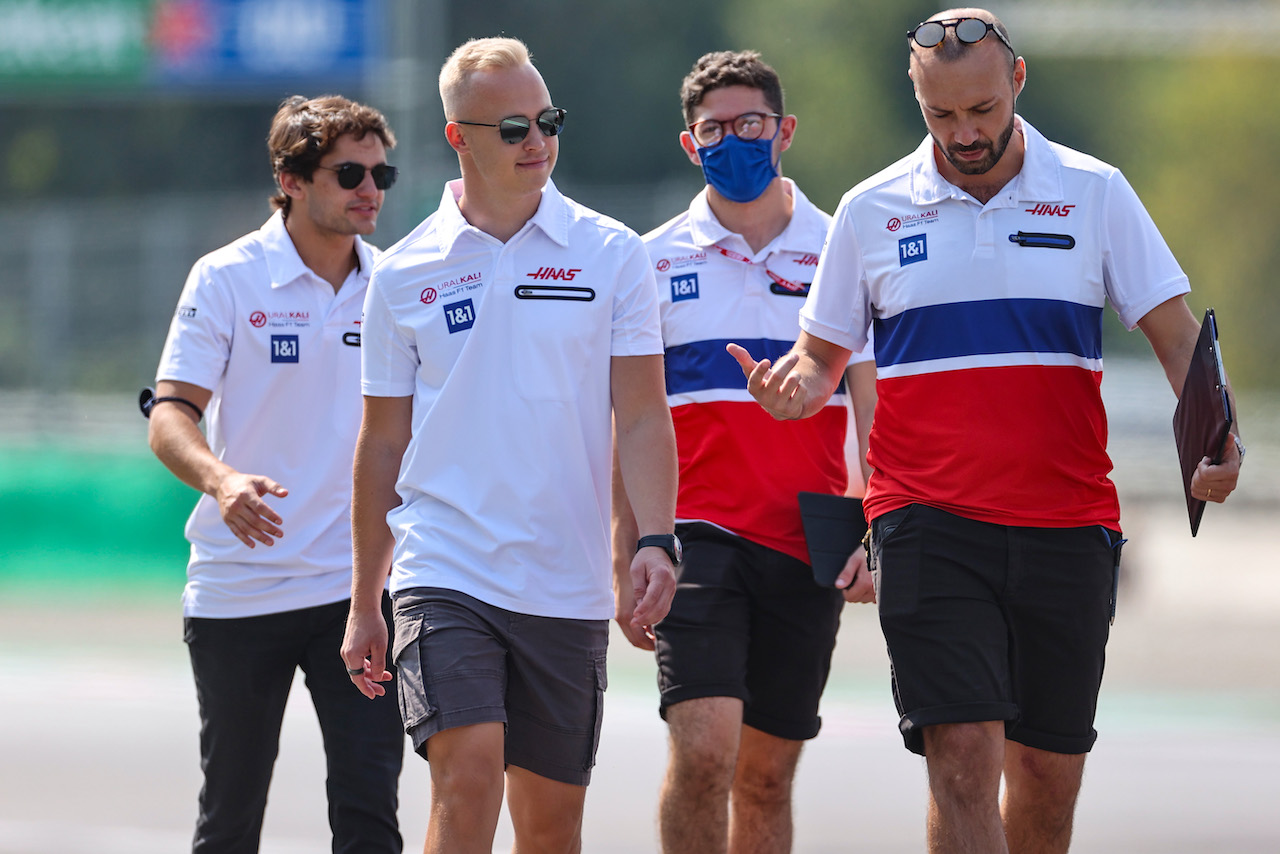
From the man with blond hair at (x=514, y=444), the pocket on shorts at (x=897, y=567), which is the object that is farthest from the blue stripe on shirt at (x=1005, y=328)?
the man with blond hair at (x=514, y=444)

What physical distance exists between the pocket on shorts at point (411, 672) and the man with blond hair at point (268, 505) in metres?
0.84

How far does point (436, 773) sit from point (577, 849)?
19.8 inches

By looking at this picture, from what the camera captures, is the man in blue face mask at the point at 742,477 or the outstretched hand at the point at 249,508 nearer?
the outstretched hand at the point at 249,508

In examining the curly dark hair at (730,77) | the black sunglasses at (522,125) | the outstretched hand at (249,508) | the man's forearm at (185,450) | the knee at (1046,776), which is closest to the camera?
the black sunglasses at (522,125)

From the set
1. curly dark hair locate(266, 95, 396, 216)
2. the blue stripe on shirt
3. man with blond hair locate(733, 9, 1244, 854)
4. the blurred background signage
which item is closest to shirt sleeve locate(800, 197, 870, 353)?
man with blond hair locate(733, 9, 1244, 854)

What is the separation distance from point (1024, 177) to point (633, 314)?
1.04 metres

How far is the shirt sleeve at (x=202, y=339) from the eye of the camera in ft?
17.9

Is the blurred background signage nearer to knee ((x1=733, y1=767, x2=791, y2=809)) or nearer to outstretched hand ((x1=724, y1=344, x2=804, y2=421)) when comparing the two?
knee ((x1=733, y1=767, x2=791, y2=809))

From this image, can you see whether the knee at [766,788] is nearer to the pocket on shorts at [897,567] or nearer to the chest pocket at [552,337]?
the pocket on shorts at [897,567]

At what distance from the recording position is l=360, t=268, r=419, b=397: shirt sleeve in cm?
464

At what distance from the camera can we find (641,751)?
905 cm

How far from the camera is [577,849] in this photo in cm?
460

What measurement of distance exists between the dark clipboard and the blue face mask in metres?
1.79

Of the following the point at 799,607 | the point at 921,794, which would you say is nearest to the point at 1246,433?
the point at 921,794
